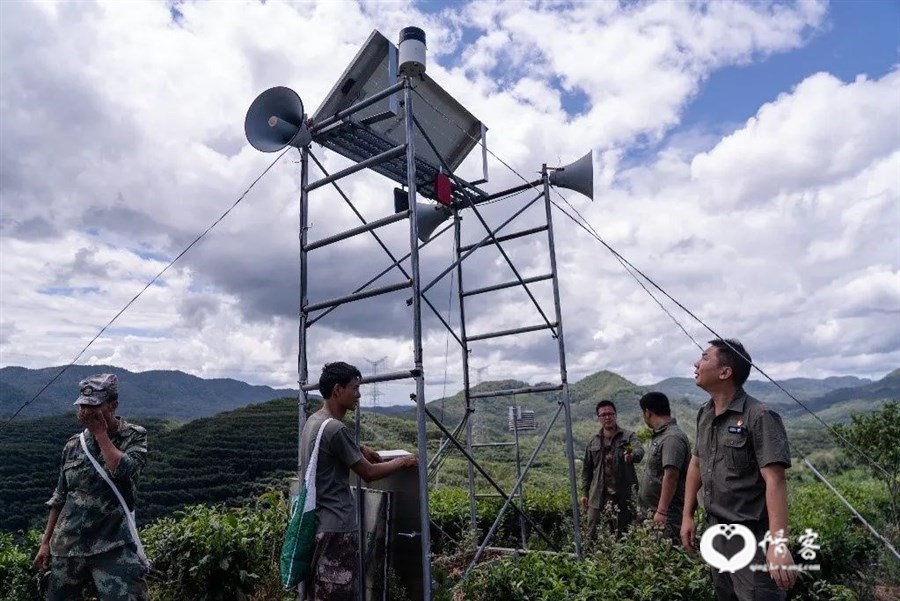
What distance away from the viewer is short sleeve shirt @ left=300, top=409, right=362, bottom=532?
324 cm

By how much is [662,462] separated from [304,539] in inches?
116

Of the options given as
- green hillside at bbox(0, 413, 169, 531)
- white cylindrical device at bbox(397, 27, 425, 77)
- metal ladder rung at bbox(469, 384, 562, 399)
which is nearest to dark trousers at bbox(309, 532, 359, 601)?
metal ladder rung at bbox(469, 384, 562, 399)

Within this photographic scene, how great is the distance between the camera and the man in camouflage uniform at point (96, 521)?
3227 mm

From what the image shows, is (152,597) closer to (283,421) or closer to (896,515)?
(896,515)

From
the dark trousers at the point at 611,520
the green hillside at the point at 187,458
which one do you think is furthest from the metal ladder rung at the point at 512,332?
the green hillside at the point at 187,458

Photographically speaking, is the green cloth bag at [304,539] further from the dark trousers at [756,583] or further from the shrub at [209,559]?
the dark trousers at [756,583]

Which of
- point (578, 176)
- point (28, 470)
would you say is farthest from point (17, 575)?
point (28, 470)

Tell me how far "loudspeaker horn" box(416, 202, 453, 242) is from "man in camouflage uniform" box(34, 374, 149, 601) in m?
3.90

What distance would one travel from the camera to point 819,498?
9.72 metres

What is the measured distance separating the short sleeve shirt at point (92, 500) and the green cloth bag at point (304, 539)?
95 centimetres

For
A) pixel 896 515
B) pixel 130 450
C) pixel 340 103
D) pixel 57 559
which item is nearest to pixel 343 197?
pixel 340 103

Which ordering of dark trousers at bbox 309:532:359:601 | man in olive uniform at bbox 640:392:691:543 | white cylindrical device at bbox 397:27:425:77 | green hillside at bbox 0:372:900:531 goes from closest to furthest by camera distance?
1. dark trousers at bbox 309:532:359:601
2. man in olive uniform at bbox 640:392:691:543
3. white cylindrical device at bbox 397:27:425:77
4. green hillside at bbox 0:372:900:531

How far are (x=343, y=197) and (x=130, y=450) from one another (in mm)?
2582

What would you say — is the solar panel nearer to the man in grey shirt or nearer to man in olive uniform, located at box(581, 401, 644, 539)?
the man in grey shirt
